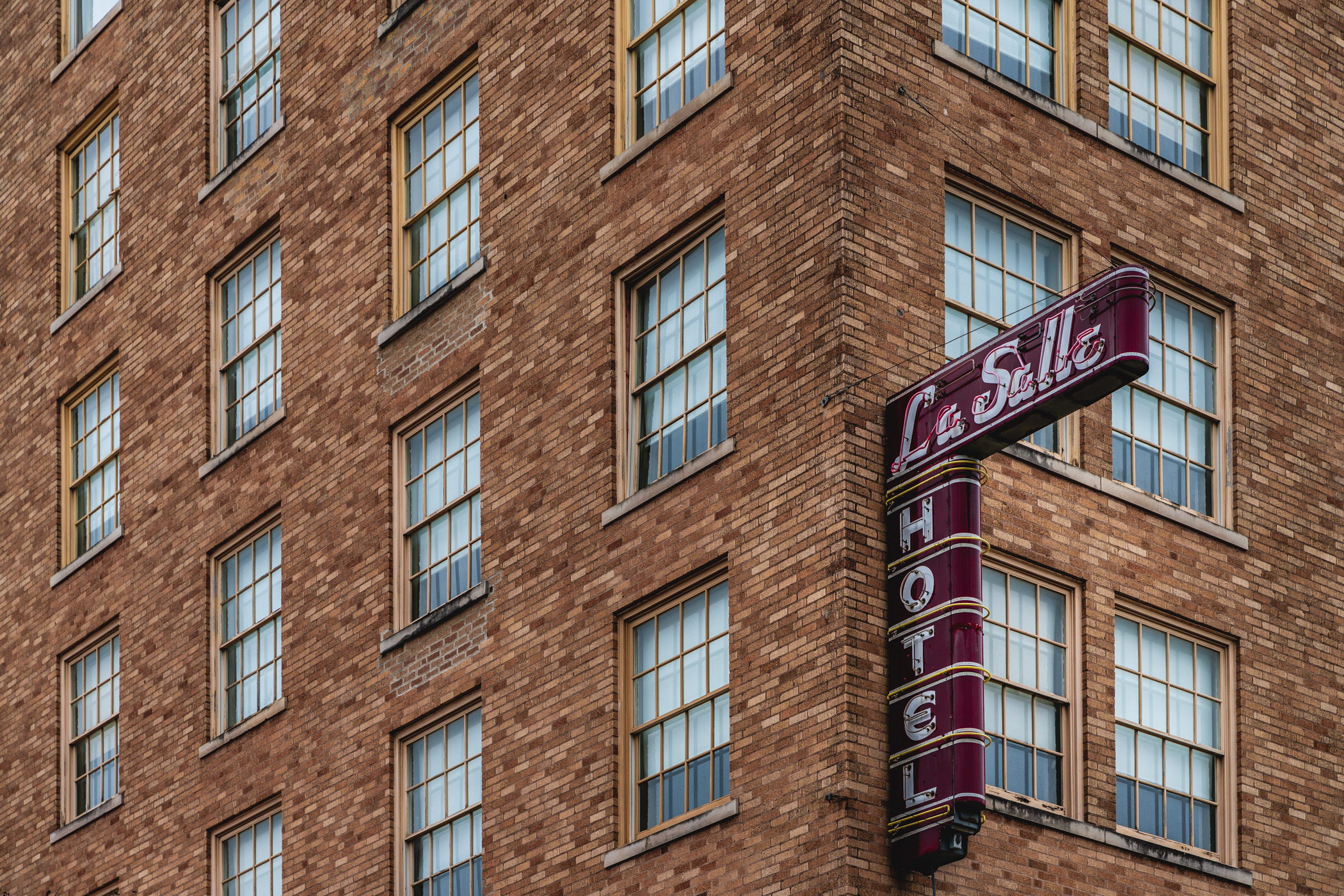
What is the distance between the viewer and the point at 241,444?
3159cm

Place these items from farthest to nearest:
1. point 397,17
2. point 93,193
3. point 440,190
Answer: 1. point 93,193
2. point 397,17
3. point 440,190

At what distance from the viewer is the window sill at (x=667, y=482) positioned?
78.6 ft

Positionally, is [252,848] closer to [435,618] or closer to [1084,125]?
[435,618]

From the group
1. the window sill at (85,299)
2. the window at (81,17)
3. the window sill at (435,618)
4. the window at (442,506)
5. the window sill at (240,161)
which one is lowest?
the window sill at (435,618)

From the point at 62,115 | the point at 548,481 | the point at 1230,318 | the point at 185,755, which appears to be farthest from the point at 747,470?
the point at 62,115

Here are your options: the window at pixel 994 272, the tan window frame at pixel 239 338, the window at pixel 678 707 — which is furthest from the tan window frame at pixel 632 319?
the tan window frame at pixel 239 338

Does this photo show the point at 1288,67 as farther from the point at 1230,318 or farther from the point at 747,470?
the point at 747,470

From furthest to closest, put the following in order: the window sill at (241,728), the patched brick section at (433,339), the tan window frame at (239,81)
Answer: the tan window frame at (239,81)
the window sill at (241,728)
the patched brick section at (433,339)

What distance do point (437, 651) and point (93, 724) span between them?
27.6ft

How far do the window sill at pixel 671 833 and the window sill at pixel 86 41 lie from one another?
716 inches

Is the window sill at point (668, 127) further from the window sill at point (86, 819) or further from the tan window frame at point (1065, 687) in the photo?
the window sill at point (86, 819)

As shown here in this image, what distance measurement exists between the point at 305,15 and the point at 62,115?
22.4 ft

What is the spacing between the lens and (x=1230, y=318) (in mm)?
26547

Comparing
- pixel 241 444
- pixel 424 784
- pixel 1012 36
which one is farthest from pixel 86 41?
pixel 1012 36
